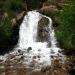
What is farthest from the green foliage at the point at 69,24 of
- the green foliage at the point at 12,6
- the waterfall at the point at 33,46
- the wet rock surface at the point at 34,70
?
the green foliage at the point at 12,6

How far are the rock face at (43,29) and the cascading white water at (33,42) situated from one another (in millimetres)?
517

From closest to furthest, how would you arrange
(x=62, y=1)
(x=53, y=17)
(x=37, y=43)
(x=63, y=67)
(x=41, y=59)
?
1. (x=63, y=67)
2. (x=41, y=59)
3. (x=37, y=43)
4. (x=53, y=17)
5. (x=62, y=1)

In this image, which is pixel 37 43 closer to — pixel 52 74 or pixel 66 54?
pixel 66 54

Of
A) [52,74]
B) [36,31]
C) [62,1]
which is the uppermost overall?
[62,1]

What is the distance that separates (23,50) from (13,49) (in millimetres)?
1333

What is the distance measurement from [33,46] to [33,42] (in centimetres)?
125

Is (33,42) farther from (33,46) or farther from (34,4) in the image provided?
(34,4)

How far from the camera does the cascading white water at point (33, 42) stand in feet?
95.3

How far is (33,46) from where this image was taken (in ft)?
109

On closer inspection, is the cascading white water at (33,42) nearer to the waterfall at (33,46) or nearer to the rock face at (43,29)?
the waterfall at (33,46)

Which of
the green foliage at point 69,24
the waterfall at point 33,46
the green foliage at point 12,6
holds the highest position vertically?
the green foliage at point 12,6

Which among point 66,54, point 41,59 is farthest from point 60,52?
point 41,59

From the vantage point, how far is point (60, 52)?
102ft

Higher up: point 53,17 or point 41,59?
point 53,17
